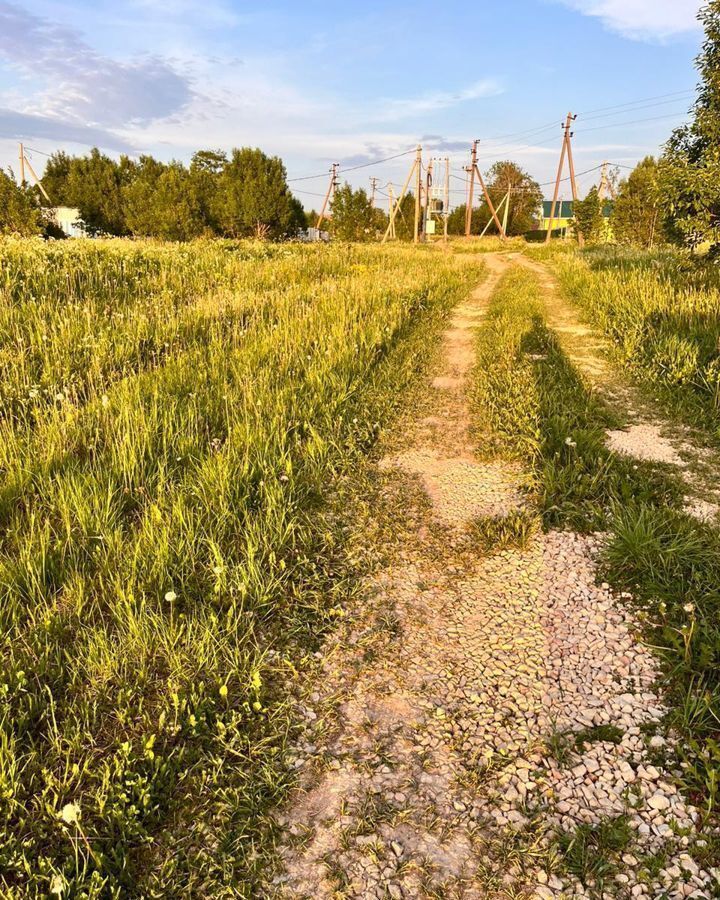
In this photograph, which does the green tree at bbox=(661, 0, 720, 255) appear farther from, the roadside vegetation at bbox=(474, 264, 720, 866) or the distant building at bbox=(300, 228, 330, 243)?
the distant building at bbox=(300, 228, 330, 243)

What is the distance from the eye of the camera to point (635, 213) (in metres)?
31.5

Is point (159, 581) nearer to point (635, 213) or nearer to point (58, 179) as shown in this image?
point (635, 213)

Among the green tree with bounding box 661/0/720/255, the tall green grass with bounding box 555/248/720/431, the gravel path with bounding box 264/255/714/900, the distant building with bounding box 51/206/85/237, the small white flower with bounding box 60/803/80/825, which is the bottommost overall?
the gravel path with bounding box 264/255/714/900

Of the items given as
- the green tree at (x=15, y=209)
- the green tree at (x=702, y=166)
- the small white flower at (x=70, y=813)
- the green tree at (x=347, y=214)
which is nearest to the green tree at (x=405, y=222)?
the green tree at (x=347, y=214)

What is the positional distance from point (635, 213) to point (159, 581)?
3754 centimetres

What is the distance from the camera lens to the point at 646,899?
1535mm

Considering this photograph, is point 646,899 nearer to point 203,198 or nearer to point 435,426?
point 435,426

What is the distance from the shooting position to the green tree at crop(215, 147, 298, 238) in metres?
36.5

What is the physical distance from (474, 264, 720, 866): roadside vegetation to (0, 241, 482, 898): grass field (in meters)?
1.32

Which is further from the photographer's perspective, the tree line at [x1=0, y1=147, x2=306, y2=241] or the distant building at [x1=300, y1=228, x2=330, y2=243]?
the distant building at [x1=300, y1=228, x2=330, y2=243]

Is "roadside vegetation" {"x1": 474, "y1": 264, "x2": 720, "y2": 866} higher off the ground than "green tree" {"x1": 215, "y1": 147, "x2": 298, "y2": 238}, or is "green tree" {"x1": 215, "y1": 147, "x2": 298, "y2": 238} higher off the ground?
"green tree" {"x1": 215, "y1": 147, "x2": 298, "y2": 238}

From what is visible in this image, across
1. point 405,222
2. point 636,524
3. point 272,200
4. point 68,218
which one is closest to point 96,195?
point 68,218

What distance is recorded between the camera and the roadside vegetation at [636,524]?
2098mm

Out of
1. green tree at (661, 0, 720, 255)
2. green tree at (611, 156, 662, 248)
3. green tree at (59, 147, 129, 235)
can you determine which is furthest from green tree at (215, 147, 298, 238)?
green tree at (661, 0, 720, 255)
